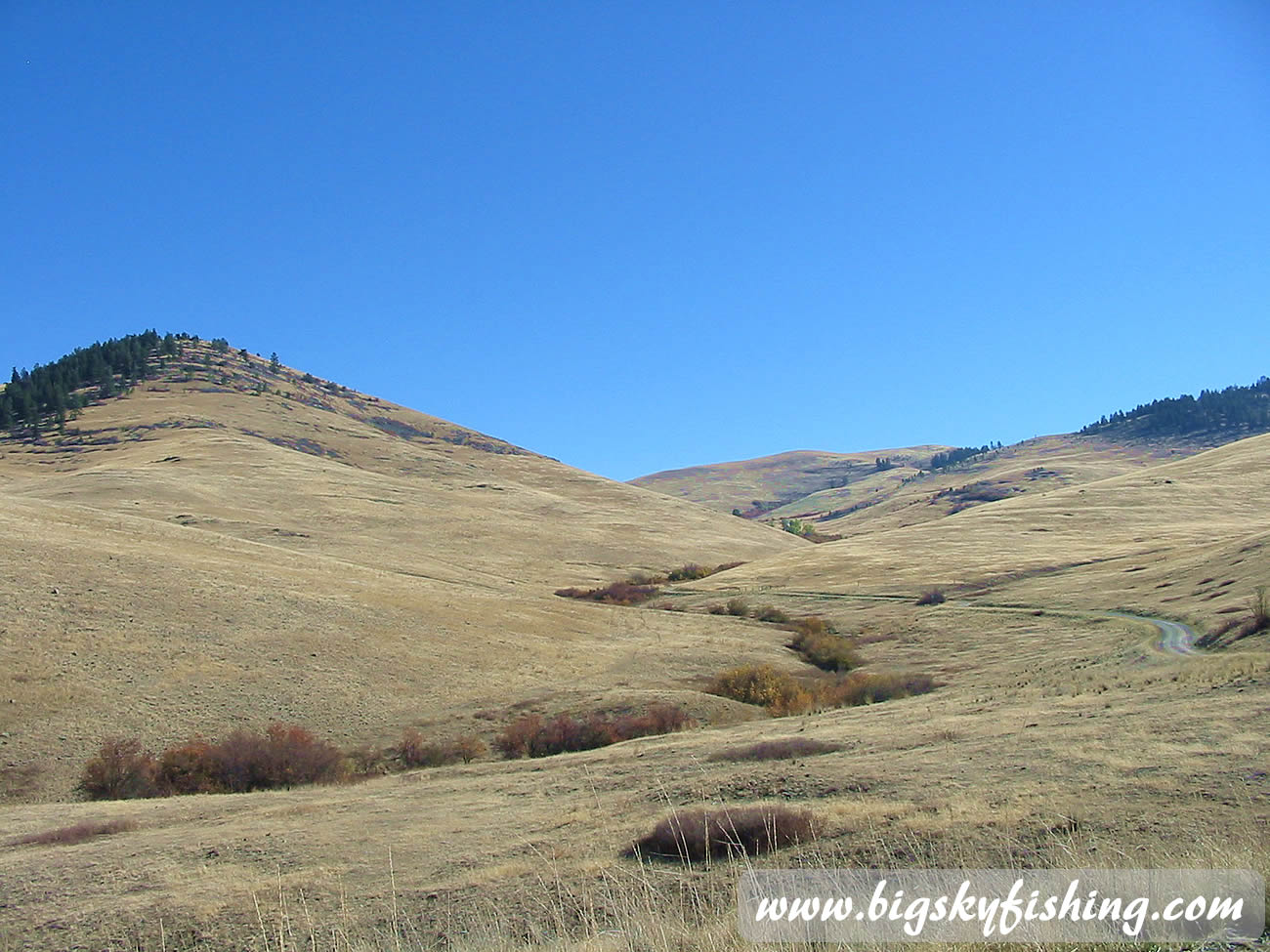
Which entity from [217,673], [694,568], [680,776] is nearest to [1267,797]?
[680,776]

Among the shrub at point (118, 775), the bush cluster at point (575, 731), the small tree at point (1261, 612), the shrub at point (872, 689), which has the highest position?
the shrub at point (118, 775)

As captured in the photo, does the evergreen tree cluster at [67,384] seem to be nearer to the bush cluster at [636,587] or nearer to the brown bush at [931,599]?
the bush cluster at [636,587]

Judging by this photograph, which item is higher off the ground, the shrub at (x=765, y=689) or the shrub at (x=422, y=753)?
the shrub at (x=422, y=753)

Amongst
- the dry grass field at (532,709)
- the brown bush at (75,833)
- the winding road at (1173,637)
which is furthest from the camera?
the winding road at (1173,637)

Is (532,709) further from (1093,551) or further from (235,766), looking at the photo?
(1093,551)

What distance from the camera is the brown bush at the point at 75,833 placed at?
1864 centimetres

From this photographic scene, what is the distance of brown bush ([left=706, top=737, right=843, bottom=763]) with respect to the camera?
21656 millimetres

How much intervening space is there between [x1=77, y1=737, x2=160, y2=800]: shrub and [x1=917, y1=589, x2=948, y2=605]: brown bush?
61028 mm

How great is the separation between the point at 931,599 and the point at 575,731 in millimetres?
50014

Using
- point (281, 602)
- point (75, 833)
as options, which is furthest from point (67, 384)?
point (75, 833)

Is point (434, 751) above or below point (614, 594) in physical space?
below

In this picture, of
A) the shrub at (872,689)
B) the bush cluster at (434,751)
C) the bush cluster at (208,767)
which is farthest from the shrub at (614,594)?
the bush cluster at (208,767)

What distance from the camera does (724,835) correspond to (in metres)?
13.4

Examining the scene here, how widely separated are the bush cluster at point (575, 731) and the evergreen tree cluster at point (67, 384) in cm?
13802
